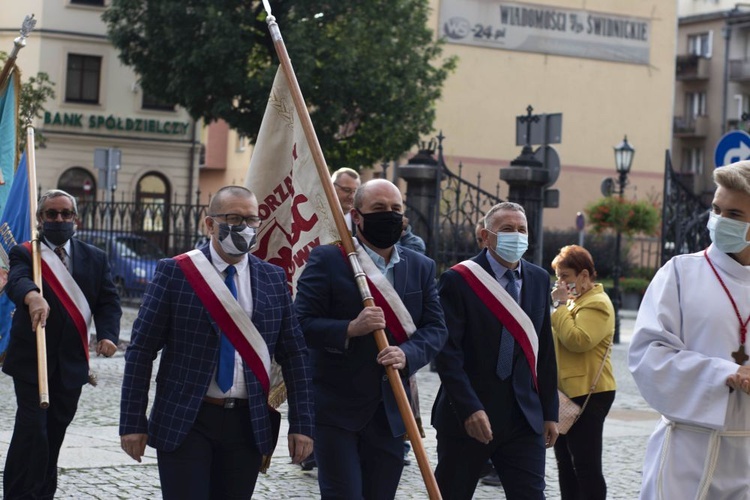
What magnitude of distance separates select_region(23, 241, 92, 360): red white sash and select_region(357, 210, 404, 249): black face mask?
230 centimetres

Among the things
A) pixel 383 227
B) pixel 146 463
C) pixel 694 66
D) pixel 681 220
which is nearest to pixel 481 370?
pixel 383 227

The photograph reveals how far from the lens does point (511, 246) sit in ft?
22.2

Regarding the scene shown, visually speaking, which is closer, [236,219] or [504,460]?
[236,219]

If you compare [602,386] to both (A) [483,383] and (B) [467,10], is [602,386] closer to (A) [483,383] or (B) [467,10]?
(A) [483,383]

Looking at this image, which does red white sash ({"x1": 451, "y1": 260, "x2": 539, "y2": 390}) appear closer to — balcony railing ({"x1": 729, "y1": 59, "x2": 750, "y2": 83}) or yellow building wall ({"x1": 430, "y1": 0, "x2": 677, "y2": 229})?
yellow building wall ({"x1": 430, "y1": 0, "x2": 677, "y2": 229})

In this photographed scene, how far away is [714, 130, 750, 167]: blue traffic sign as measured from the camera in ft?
44.9

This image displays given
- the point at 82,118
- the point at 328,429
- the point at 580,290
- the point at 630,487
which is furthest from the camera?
the point at 82,118

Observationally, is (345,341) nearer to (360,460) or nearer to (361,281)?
(361,281)

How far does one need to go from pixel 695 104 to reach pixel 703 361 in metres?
66.4

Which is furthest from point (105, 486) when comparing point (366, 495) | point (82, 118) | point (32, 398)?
point (82, 118)

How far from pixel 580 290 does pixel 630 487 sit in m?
2.24

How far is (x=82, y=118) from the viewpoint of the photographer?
48.4 m

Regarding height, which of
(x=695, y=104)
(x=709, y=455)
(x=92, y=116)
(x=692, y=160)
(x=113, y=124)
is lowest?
(x=709, y=455)

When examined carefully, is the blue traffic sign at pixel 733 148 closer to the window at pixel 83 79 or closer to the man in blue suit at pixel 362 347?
the man in blue suit at pixel 362 347
